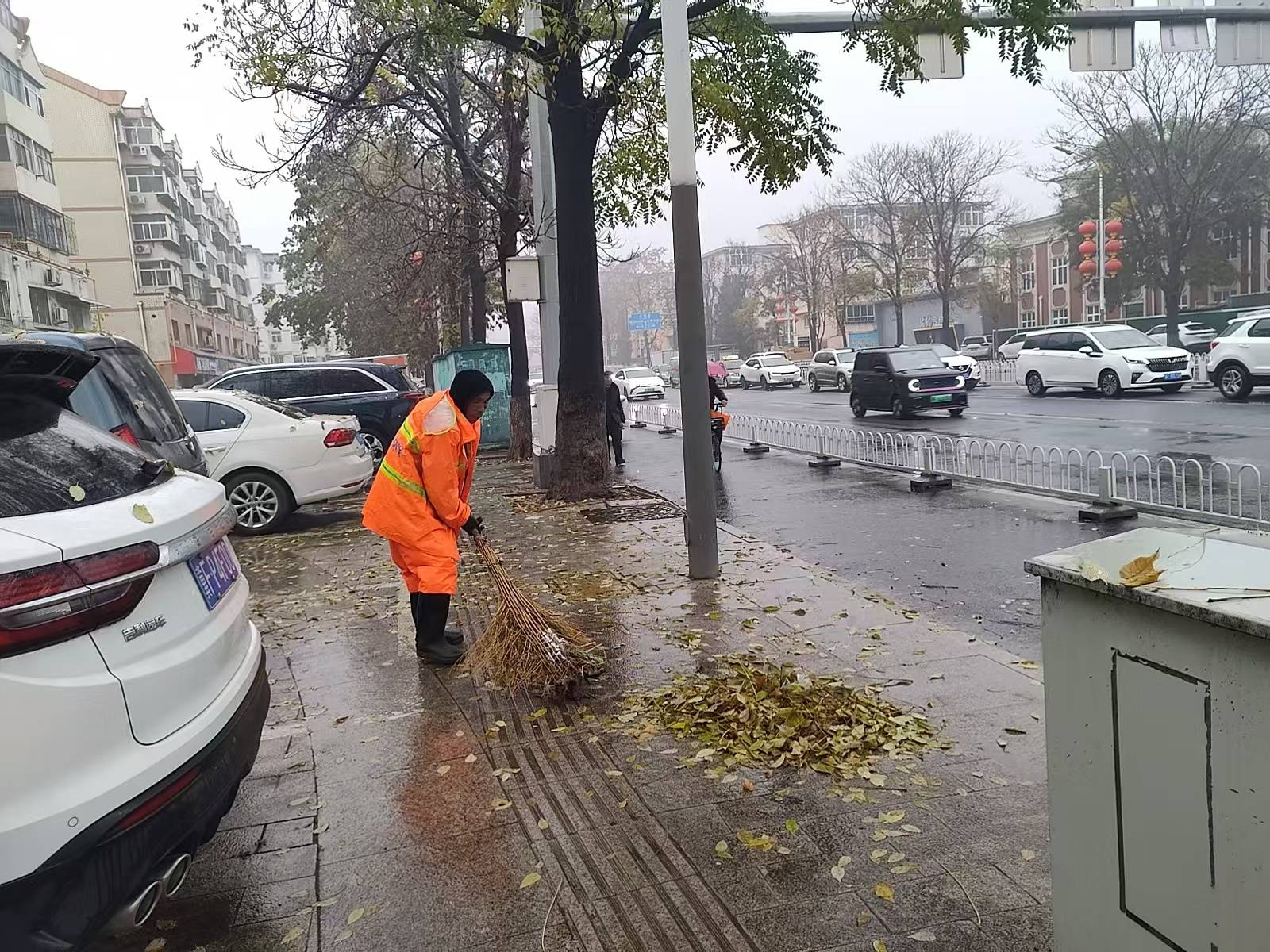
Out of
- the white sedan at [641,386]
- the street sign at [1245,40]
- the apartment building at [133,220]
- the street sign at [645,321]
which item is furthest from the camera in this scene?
the street sign at [645,321]

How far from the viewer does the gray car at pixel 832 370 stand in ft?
122

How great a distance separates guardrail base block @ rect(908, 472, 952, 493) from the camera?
1159 centimetres

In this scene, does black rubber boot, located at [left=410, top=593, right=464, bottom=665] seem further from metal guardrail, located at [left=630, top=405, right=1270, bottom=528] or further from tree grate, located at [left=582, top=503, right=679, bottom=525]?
metal guardrail, located at [left=630, top=405, right=1270, bottom=528]

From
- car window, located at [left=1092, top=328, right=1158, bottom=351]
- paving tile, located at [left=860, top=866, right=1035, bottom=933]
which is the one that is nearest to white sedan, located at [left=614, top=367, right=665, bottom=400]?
car window, located at [left=1092, top=328, right=1158, bottom=351]

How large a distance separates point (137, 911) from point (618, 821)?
5.61ft

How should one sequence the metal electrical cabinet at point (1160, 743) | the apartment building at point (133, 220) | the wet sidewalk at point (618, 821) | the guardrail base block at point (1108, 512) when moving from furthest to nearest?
the apartment building at point (133, 220) < the guardrail base block at point (1108, 512) < the wet sidewalk at point (618, 821) < the metal electrical cabinet at point (1160, 743)

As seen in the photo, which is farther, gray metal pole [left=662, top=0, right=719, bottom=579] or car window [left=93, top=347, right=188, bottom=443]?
gray metal pole [left=662, top=0, right=719, bottom=579]

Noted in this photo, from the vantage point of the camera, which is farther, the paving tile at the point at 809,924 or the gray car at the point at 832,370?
the gray car at the point at 832,370

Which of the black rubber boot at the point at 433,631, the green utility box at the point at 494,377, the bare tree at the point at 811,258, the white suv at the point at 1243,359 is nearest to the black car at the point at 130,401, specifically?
the black rubber boot at the point at 433,631

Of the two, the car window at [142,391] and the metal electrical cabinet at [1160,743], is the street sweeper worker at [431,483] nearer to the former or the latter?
the car window at [142,391]

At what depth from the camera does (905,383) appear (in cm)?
2136

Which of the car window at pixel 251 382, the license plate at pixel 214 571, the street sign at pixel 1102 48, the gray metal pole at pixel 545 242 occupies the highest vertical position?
the street sign at pixel 1102 48

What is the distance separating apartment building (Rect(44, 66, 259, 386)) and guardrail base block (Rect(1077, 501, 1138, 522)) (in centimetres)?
4759

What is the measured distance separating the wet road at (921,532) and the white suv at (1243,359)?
9.95m
